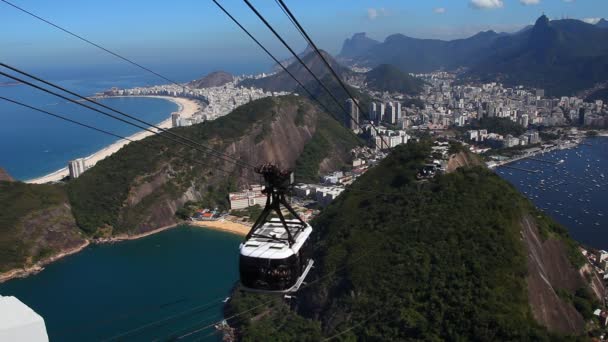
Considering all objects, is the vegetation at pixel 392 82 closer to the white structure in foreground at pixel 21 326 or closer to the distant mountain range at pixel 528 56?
the distant mountain range at pixel 528 56

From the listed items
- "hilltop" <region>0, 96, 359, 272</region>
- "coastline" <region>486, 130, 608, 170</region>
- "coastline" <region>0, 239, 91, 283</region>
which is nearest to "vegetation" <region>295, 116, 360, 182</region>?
"hilltop" <region>0, 96, 359, 272</region>

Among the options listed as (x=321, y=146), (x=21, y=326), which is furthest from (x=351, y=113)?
(x=21, y=326)

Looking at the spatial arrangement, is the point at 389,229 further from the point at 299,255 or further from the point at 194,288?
the point at 299,255

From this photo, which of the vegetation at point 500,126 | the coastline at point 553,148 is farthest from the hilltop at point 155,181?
the vegetation at point 500,126

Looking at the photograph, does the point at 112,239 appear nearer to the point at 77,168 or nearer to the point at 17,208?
the point at 17,208

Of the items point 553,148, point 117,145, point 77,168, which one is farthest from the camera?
point 117,145

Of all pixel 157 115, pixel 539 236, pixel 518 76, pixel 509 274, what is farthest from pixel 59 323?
pixel 518 76
